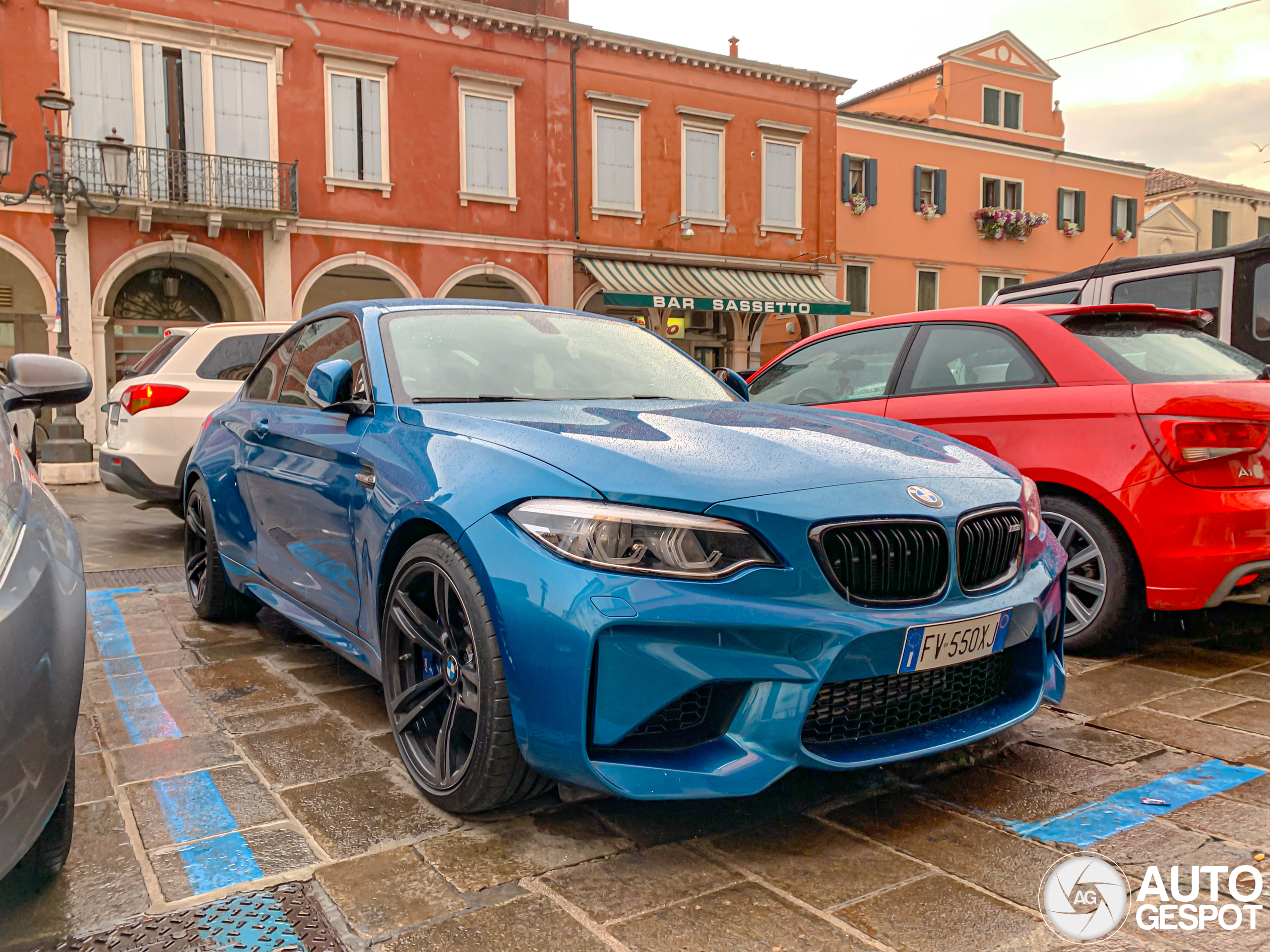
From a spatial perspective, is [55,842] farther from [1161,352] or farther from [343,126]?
[343,126]

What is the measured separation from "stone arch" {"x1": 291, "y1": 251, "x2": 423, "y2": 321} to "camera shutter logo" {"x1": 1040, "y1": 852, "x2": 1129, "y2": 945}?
1667 cm

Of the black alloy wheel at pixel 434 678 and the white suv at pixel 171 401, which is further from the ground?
the white suv at pixel 171 401

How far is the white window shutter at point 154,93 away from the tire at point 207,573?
14.5 meters

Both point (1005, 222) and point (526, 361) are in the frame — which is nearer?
point (526, 361)

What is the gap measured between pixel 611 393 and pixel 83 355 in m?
15.9

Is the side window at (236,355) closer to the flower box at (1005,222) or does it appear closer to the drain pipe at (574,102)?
the drain pipe at (574,102)

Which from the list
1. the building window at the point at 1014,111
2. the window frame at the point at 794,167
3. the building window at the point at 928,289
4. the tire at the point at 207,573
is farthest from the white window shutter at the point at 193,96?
the building window at the point at 1014,111

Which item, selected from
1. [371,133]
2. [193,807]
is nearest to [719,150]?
[371,133]

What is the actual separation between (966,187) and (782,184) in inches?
288

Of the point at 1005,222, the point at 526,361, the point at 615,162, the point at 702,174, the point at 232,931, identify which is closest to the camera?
the point at 232,931

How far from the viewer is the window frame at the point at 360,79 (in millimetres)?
18078

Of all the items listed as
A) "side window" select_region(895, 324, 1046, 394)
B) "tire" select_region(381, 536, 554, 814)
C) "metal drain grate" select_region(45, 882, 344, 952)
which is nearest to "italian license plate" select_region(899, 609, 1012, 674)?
"tire" select_region(381, 536, 554, 814)

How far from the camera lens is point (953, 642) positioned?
239 centimetres

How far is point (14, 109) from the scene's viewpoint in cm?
1591
